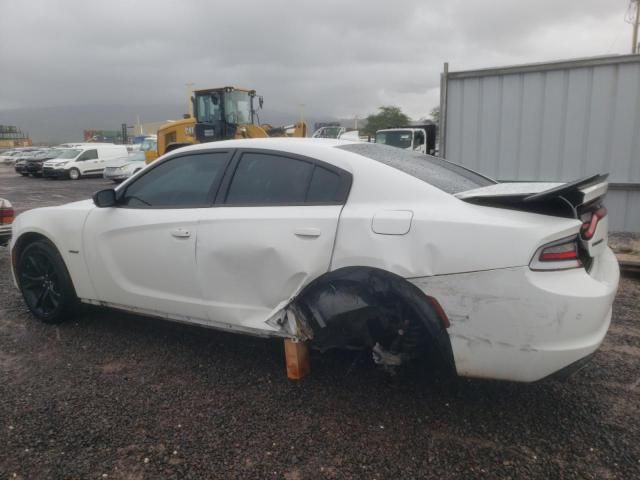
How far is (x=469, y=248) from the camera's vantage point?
2443 millimetres

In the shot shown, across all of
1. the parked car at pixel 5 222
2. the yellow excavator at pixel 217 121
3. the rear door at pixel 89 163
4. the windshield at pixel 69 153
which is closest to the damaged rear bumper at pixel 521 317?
the parked car at pixel 5 222

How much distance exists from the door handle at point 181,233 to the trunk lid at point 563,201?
5.48 ft

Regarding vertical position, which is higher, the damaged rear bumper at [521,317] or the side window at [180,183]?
the side window at [180,183]

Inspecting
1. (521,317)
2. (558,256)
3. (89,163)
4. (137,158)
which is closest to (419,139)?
(137,158)

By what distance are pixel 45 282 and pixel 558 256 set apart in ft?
12.4

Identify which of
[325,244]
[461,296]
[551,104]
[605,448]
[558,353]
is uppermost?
[551,104]

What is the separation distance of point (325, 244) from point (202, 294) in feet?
3.16

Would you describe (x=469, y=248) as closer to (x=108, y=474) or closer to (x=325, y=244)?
(x=325, y=244)

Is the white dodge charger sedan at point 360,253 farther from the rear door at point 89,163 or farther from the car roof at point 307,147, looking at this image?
the rear door at point 89,163

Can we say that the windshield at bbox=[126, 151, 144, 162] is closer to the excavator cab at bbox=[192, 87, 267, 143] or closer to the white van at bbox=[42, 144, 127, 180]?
the white van at bbox=[42, 144, 127, 180]

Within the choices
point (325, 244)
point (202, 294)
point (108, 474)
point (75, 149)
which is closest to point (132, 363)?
point (202, 294)

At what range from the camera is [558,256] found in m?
2.40

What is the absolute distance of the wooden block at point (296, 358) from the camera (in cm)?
306

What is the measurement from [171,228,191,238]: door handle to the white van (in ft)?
78.3
